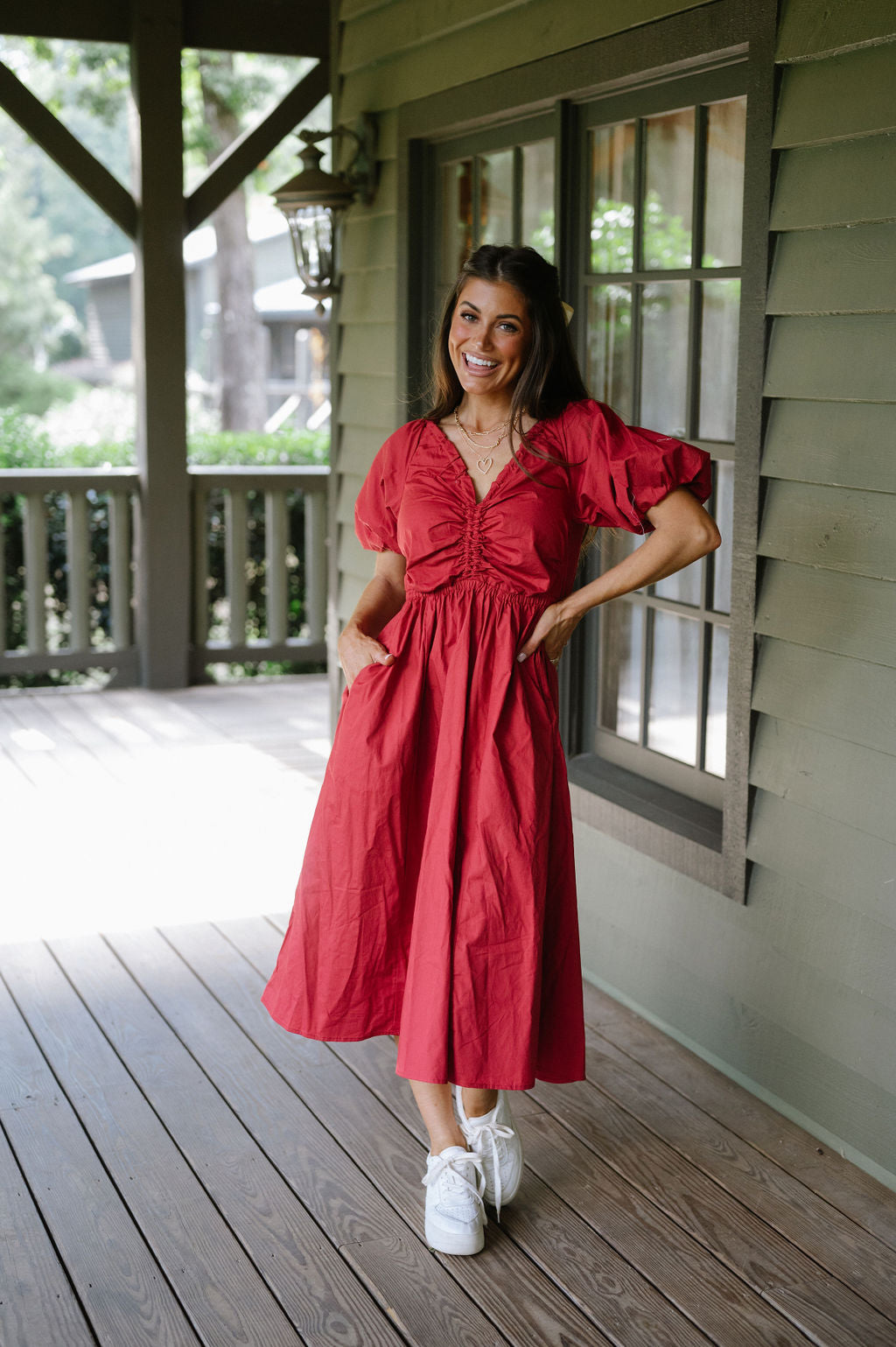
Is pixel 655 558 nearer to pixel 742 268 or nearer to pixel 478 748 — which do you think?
pixel 478 748

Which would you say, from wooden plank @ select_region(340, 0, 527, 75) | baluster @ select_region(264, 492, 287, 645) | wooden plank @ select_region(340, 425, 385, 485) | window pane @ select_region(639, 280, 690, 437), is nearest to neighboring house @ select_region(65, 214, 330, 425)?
baluster @ select_region(264, 492, 287, 645)

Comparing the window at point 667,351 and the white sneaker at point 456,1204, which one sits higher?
the window at point 667,351

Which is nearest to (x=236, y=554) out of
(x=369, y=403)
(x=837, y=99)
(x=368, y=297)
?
(x=369, y=403)

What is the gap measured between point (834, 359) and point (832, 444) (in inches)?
5.7

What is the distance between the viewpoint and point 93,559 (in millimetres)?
7527

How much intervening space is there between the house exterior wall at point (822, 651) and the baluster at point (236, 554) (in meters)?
3.86

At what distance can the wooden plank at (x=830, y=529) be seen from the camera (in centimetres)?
240

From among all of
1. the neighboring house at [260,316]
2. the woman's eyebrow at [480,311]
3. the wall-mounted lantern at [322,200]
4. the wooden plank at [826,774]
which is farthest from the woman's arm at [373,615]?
the neighboring house at [260,316]

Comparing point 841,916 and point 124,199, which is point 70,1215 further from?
point 124,199

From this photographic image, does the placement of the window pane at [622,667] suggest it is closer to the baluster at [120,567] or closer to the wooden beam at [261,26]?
the baluster at [120,567]

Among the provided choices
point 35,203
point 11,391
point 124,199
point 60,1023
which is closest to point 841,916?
point 60,1023

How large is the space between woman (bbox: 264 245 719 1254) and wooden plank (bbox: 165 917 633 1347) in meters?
0.08

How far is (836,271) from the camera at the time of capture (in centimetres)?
245

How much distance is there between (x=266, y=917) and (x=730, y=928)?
4.65 ft
